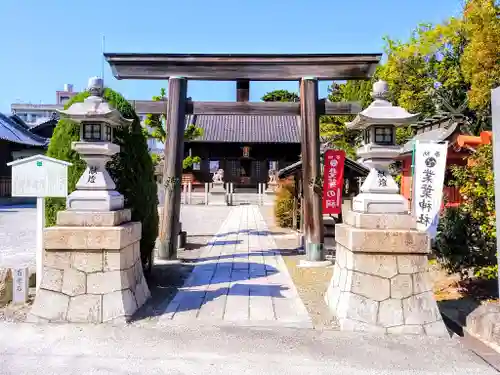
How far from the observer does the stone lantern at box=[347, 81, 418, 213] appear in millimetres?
4512

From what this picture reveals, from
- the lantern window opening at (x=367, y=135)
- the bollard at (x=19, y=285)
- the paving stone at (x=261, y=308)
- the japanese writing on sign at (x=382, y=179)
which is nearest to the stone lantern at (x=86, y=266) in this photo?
the bollard at (x=19, y=285)

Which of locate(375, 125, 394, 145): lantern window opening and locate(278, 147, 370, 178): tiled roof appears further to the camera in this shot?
locate(278, 147, 370, 178): tiled roof

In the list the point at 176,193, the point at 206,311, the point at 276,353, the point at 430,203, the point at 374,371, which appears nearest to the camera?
the point at 374,371

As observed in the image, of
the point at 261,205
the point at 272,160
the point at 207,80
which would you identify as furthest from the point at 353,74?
the point at 272,160

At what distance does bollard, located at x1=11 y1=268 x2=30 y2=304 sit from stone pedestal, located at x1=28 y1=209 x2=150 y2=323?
0.72 meters

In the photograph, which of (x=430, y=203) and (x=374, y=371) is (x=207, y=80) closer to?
(x=430, y=203)

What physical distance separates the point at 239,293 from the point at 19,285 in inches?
112

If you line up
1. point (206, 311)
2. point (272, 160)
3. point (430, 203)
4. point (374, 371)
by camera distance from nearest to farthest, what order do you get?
point (374, 371) → point (206, 311) → point (430, 203) → point (272, 160)

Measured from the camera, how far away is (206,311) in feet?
15.7

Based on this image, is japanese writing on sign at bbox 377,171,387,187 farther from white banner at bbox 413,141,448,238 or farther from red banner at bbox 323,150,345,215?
red banner at bbox 323,150,345,215

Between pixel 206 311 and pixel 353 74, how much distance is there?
19.8ft

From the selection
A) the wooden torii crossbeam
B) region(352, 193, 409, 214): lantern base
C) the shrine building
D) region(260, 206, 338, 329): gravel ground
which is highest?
the shrine building

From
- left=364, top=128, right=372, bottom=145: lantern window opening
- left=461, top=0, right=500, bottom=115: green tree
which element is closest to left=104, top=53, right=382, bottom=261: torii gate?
left=364, top=128, right=372, bottom=145: lantern window opening

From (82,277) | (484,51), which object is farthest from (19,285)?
(484,51)
